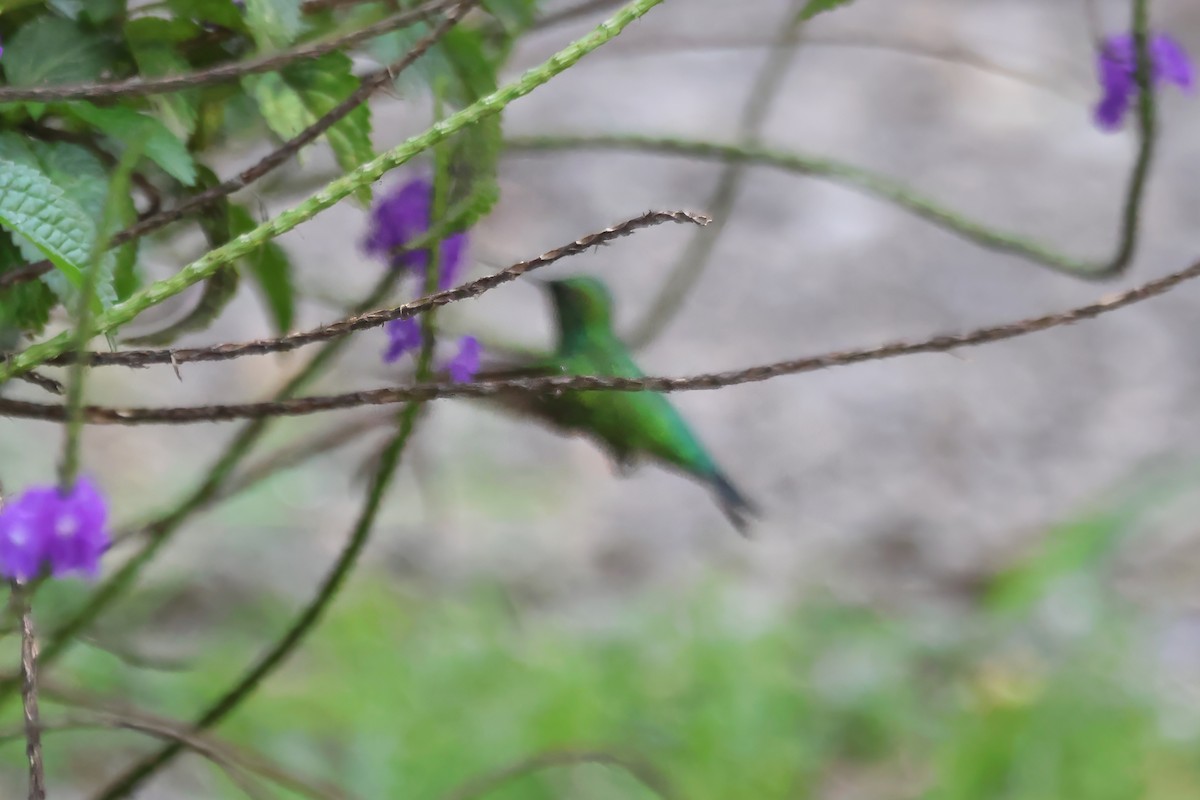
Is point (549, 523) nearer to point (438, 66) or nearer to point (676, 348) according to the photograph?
point (676, 348)

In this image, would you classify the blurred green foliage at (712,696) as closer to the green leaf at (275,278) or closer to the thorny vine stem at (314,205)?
the green leaf at (275,278)

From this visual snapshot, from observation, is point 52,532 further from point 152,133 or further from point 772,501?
point 772,501

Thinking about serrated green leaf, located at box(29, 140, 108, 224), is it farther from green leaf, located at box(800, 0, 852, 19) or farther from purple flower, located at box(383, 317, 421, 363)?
green leaf, located at box(800, 0, 852, 19)

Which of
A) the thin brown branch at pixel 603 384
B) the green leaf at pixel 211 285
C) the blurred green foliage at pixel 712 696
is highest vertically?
the blurred green foliage at pixel 712 696

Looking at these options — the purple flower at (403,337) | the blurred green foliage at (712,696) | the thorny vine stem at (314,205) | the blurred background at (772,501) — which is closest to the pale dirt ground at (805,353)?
the blurred background at (772,501)

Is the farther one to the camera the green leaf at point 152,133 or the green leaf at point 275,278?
the green leaf at point 275,278

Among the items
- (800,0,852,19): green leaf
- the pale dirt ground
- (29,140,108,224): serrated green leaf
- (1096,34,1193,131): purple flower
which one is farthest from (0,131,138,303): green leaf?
the pale dirt ground

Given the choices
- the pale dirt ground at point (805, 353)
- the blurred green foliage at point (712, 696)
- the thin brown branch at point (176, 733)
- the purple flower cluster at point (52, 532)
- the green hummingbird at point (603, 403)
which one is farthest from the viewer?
the pale dirt ground at point (805, 353)
